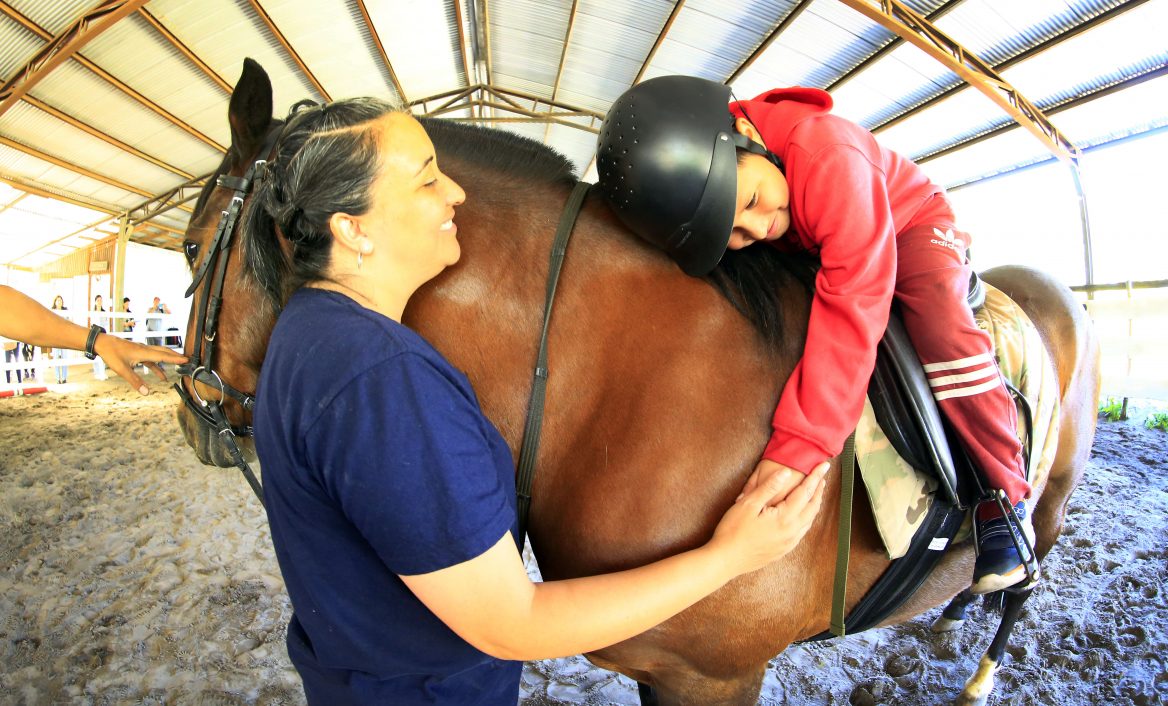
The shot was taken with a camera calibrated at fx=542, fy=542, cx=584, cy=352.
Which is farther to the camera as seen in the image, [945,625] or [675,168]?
[945,625]

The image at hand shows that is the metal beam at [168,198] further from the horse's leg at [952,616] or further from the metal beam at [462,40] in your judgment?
the horse's leg at [952,616]

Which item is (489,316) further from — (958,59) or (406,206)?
(958,59)

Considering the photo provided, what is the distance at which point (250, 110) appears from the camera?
1.37 m

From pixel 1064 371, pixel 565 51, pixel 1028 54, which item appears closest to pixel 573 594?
pixel 1064 371

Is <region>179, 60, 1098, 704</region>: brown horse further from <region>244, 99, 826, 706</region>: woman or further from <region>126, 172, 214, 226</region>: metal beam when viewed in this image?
<region>126, 172, 214, 226</region>: metal beam

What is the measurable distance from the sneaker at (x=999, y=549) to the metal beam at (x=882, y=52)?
264 inches

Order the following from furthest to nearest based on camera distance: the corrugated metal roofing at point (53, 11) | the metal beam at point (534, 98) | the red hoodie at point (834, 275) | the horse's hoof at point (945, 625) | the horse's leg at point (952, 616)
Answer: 1. the metal beam at point (534, 98)
2. the corrugated metal roofing at point (53, 11)
3. the horse's hoof at point (945, 625)
4. the horse's leg at point (952, 616)
5. the red hoodie at point (834, 275)

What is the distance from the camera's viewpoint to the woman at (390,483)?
726 mm

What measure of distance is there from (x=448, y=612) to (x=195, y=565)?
139 inches

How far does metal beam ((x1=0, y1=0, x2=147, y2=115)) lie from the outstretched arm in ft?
21.6

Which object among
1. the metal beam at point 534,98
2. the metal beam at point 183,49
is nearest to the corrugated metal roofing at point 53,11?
the metal beam at point 183,49

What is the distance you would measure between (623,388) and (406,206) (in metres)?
0.56

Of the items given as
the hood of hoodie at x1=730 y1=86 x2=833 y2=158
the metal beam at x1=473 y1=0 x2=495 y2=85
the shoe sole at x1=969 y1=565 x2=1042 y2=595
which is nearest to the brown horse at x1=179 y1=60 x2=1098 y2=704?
the hood of hoodie at x1=730 y1=86 x2=833 y2=158

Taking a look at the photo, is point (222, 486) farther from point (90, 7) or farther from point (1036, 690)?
point (90, 7)
